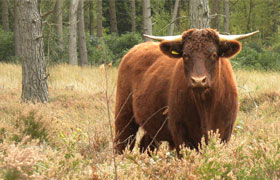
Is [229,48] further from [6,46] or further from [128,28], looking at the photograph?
[128,28]

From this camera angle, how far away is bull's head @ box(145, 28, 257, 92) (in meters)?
3.80

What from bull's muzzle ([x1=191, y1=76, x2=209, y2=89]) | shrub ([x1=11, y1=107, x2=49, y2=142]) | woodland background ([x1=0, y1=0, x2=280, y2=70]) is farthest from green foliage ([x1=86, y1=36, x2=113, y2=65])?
bull's muzzle ([x1=191, y1=76, x2=209, y2=89])

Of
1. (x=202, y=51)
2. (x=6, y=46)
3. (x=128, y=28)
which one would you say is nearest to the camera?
(x=202, y=51)

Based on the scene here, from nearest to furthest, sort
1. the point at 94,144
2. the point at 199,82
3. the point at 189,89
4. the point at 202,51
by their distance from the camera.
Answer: the point at 199,82
the point at 202,51
the point at 189,89
the point at 94,144

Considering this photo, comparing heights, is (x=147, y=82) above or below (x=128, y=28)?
above

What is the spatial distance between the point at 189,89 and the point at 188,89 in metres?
0.02

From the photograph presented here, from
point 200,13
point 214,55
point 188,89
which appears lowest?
point 188,89

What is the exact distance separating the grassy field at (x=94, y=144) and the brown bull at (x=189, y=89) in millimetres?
345

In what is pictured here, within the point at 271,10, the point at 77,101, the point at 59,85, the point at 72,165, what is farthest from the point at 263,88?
Answer: the point at 271,10

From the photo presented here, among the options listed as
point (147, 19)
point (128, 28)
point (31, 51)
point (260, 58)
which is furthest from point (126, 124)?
point (128, 28)

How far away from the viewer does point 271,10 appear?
3178cm

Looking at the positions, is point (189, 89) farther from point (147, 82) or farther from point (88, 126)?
point (88, 126)

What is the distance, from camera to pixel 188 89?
4418mm

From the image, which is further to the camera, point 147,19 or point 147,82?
point 147,19
